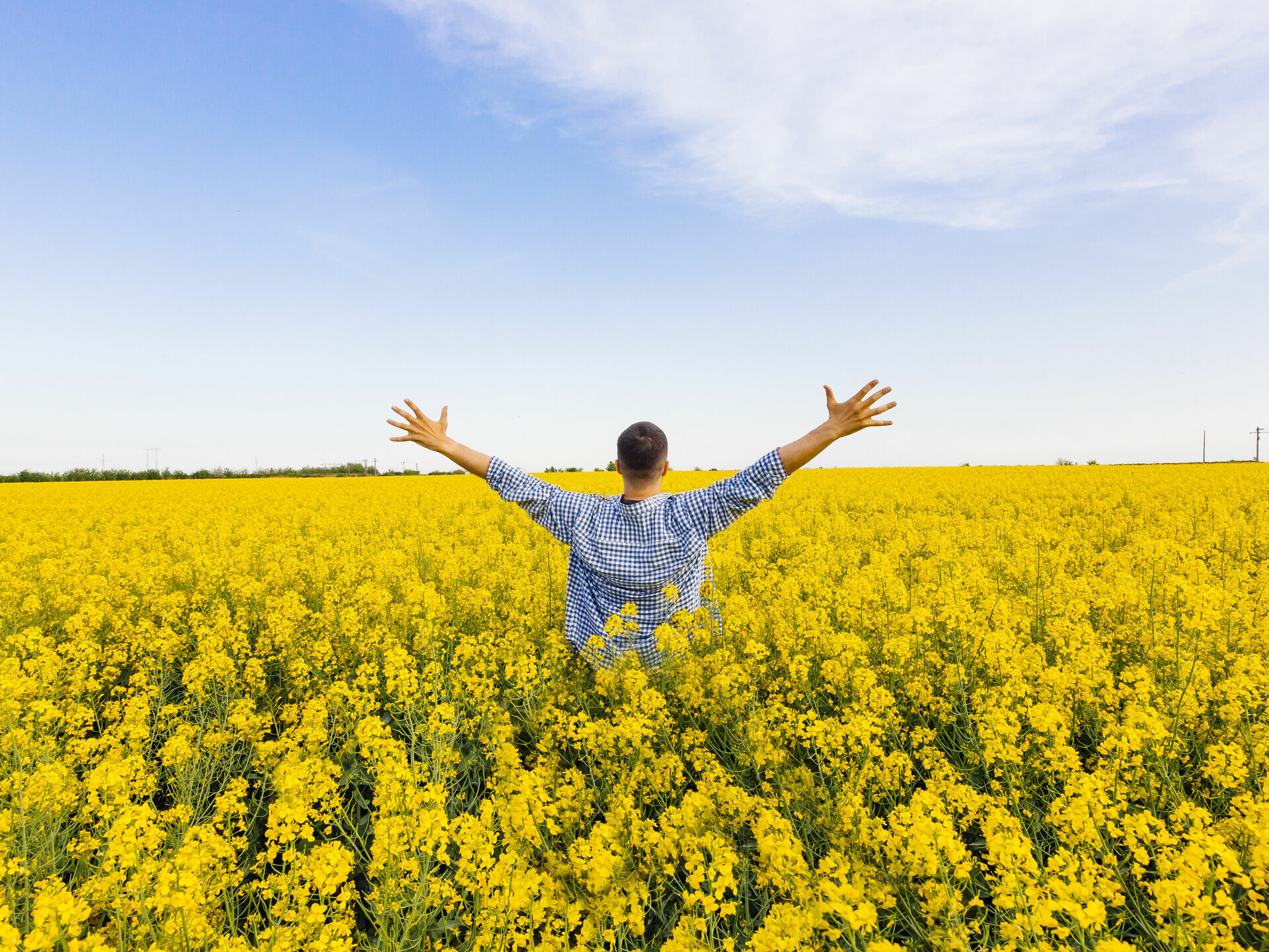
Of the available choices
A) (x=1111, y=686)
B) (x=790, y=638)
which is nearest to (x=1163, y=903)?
(x=1111, y=686)

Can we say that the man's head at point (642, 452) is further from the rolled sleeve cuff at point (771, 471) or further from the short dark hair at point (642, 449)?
the rolled sleeve cuff at point (771, 471)

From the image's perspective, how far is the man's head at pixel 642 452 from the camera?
380cm

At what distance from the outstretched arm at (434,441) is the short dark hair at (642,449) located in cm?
104

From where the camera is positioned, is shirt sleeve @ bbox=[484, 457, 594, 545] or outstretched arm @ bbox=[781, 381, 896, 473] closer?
outstretched arm @ bbox=[781, 381, 896, 473]

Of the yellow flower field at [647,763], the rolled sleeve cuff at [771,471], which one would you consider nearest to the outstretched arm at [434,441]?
the yellow flower field at [647,763]

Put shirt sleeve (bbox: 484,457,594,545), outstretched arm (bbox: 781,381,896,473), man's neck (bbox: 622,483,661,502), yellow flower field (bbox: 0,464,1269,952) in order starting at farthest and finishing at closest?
shirt sleeve (bbox: 484,457,594,545), man's neck (bbox: 622,483,661,502), outstretched arm (bbox: 781,381,896,473), yellow flower field (bbox: 0,464,1269,952)

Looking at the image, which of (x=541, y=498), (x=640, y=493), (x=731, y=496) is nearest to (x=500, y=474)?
(x=541, y=498)

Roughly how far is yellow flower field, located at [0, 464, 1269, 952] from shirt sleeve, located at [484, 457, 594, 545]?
0.77 m

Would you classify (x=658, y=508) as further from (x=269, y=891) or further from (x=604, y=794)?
(x=269, y=891)

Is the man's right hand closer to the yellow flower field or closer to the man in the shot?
the man

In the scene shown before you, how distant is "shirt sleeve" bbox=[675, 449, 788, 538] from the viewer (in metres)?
3.70

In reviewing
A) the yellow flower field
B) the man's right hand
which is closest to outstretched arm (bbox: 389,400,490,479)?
the man's right hand

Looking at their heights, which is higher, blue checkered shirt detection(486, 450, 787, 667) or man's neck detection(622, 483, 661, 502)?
man's neck detection(622, 483, 661, 502)

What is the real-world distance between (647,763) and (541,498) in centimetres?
186
